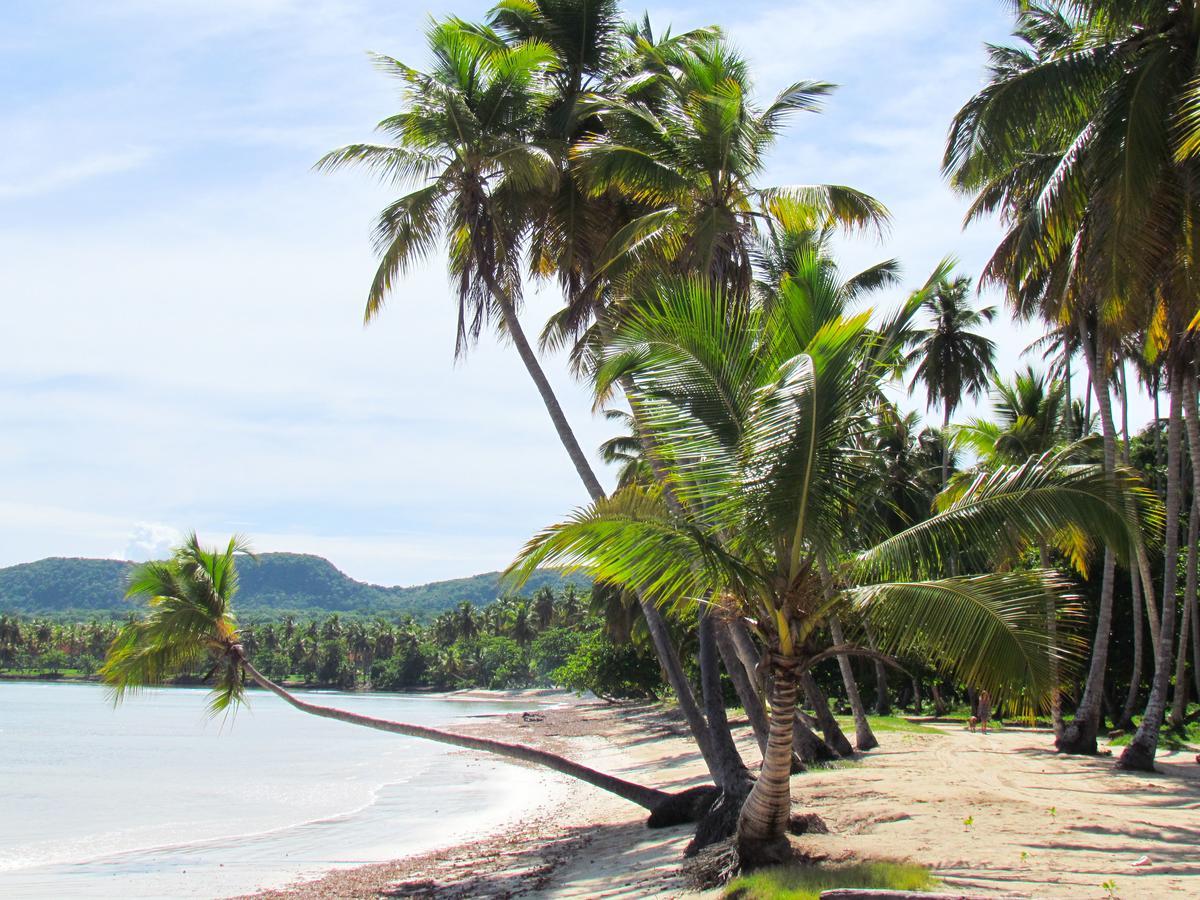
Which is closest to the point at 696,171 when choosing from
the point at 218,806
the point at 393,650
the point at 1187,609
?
the point at 1187,609

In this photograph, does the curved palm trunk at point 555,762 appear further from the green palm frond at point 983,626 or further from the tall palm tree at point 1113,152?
the tall palm tree at point 1113,152

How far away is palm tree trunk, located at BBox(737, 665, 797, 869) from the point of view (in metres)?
7.32

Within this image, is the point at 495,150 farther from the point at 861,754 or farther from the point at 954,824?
the point at 861,754

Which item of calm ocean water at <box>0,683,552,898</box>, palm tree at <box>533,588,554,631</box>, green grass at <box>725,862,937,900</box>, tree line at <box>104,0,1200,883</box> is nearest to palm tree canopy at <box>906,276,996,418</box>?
tree line at <box>104,0,1200,883</box>

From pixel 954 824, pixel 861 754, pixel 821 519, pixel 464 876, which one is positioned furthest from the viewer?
pixel 861 754

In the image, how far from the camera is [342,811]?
21.9 metres

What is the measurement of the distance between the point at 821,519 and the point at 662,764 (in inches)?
778

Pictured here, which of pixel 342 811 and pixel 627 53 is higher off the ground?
pixel 627 53

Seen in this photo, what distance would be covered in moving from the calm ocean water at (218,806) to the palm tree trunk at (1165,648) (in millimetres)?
10589

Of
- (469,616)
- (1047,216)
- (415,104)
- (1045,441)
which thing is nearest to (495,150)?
(415,104)

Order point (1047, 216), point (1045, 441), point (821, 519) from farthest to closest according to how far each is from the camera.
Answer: point (1045, 441) < point (1047, 216) < point (821, 519)

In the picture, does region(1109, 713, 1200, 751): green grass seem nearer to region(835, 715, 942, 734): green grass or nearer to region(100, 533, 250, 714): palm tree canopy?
region(835, 715, 942, 734): green grass

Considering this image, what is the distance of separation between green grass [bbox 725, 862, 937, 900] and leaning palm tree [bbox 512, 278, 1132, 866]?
0.40 meters

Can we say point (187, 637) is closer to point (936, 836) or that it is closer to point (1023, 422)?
point (936, 836)
